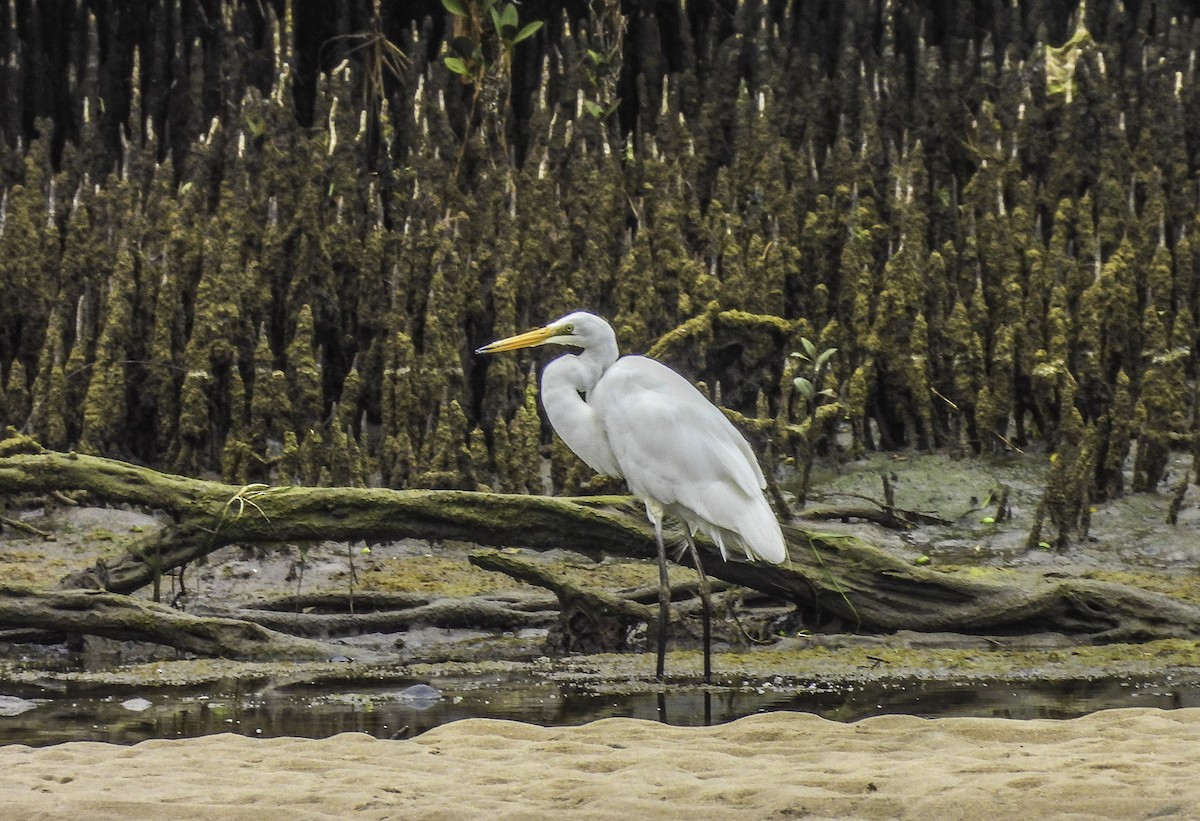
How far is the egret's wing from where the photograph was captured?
5836mm

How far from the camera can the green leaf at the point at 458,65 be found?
10.2 meters

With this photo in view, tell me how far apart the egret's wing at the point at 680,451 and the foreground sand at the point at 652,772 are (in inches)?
56.2

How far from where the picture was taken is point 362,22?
11.2m

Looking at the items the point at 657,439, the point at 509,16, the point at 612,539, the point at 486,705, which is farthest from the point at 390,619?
the point at 509,16

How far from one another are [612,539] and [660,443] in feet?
1.58

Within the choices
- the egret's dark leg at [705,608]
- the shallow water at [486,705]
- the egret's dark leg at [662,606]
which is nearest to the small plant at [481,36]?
the egret's dark leg at [705,608]

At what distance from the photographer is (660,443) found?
593cm

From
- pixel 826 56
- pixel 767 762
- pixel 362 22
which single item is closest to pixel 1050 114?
pixel 826 56

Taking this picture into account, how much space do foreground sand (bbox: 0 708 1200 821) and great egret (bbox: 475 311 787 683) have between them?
1.42 metres

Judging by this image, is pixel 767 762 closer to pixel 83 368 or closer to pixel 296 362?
pixel 296 362

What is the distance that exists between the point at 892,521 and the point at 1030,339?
5.05ft

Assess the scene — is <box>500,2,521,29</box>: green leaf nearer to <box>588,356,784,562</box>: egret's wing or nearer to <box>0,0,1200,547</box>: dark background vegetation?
<box>0,0,1200,547</box>: dark background vegetation

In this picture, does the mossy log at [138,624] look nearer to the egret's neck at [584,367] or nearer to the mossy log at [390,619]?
the mossy log at [390,619]

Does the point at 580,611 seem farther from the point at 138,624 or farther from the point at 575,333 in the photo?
the point at 138,624
